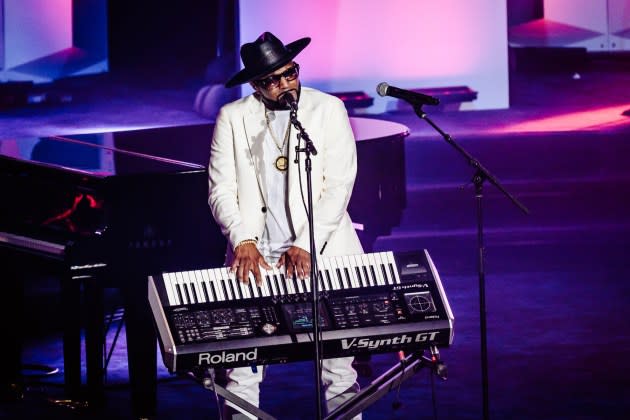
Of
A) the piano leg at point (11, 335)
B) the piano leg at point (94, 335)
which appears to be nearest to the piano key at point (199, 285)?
the piano leg at point (94, 335)

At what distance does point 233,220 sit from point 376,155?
1747 mm

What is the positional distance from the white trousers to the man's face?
2.96ft

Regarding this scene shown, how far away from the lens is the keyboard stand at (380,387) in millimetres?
3754

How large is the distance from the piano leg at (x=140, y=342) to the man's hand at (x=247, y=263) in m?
0.89

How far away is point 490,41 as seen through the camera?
8.79 m

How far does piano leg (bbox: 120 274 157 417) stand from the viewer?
4578 mm

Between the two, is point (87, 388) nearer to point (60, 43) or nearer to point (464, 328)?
point (464, 328)

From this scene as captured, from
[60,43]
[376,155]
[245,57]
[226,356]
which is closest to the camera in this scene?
[226,356]

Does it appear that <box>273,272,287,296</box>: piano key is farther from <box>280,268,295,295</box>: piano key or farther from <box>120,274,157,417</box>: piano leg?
<box>120,274,157,417</box>: piano leg

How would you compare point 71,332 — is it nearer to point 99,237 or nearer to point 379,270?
point 99,237

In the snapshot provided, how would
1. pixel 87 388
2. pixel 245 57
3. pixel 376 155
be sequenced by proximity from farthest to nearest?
1. pixel 376 155
2. pixel 87 388
3. pixel 245 57

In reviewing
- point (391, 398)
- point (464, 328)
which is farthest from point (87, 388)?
point (464, 328)

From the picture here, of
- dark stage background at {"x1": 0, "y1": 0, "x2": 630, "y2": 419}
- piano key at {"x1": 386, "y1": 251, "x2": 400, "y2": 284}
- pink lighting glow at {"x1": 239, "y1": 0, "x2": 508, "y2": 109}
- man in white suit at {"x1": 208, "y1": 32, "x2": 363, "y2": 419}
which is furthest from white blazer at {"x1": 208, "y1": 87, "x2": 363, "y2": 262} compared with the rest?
pink lighting glow at {"x1": 239, "y1": 0, "x2": 508, "y2": 109}

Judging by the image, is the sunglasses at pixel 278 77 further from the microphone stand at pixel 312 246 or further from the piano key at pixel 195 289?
the piano key at pixel 195 289
